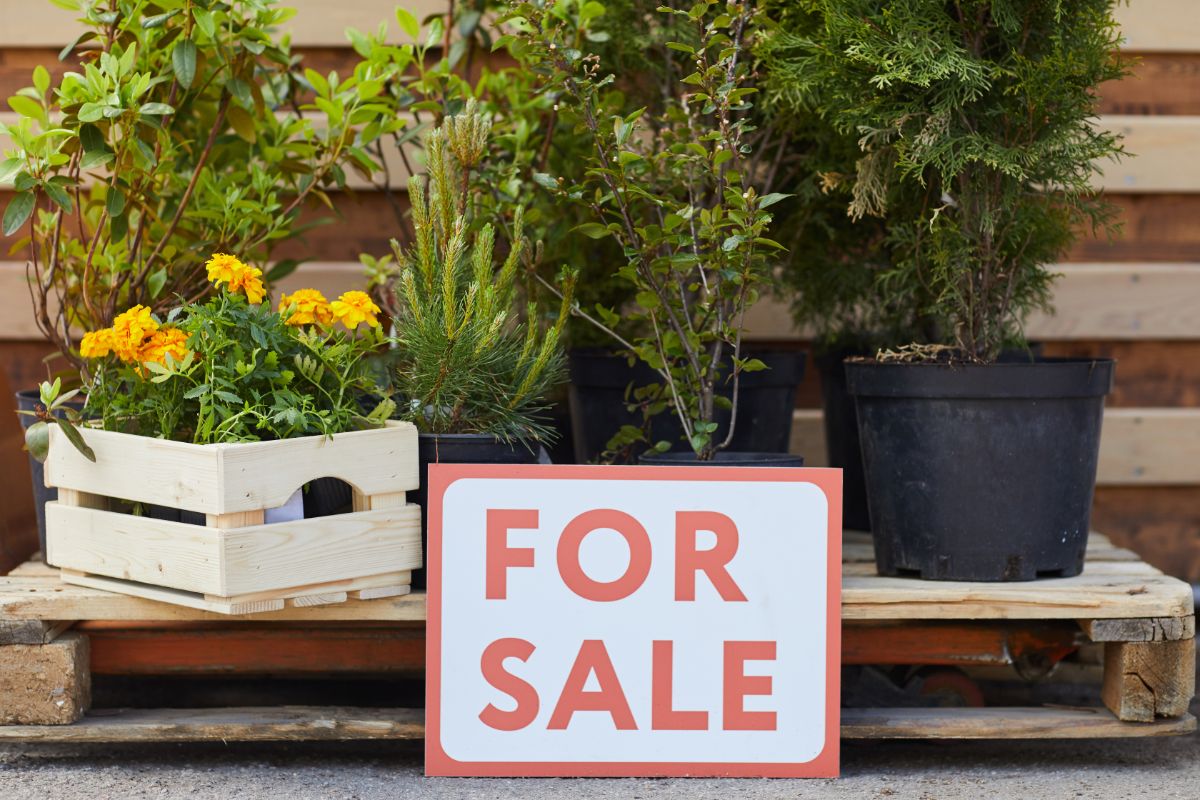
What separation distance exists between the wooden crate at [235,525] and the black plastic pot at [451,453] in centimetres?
5

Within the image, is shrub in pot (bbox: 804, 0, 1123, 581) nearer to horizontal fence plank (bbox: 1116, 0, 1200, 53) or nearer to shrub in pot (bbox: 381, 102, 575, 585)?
shrub in pot (bbox: 381, 102, 575, 585)

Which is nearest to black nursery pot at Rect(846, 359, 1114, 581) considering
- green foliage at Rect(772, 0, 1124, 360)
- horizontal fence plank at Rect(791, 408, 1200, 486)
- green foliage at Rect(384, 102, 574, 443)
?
green foliage at Rect(772, 0, 1124, 360)

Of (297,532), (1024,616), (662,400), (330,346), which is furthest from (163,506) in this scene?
(1024,616)

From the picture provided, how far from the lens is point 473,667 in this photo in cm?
191

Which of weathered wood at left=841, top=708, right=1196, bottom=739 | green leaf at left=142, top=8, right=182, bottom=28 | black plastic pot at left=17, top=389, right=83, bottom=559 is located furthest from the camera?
black plastic pot at left=17, top=389, right=83, bottom=559

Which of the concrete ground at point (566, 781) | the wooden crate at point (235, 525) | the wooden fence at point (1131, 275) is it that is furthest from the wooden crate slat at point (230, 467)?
the wooden fence at point (1131, 275)

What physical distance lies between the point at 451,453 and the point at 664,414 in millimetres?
559

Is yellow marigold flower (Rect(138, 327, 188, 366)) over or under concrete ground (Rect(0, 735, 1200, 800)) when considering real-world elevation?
over

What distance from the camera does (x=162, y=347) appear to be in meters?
1.87

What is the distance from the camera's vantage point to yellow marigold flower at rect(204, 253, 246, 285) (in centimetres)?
195

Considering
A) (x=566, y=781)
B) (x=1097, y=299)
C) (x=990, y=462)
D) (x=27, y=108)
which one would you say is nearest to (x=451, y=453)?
(x=566, y=781)

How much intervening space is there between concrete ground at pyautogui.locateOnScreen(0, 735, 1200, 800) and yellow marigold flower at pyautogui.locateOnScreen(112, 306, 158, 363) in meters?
0.71

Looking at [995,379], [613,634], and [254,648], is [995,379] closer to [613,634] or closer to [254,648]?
[613,634]

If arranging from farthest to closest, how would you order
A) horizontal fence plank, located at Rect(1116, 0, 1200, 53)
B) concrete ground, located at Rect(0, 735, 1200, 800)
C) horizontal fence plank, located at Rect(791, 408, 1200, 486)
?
horizontal fence plank, located at Rect(791, 408, 1200, 486), horizontal fence plank, located at Rect(1116, 0, 1200, 53), concrete ground, located at Rect(0, 735, 1200, 800)
